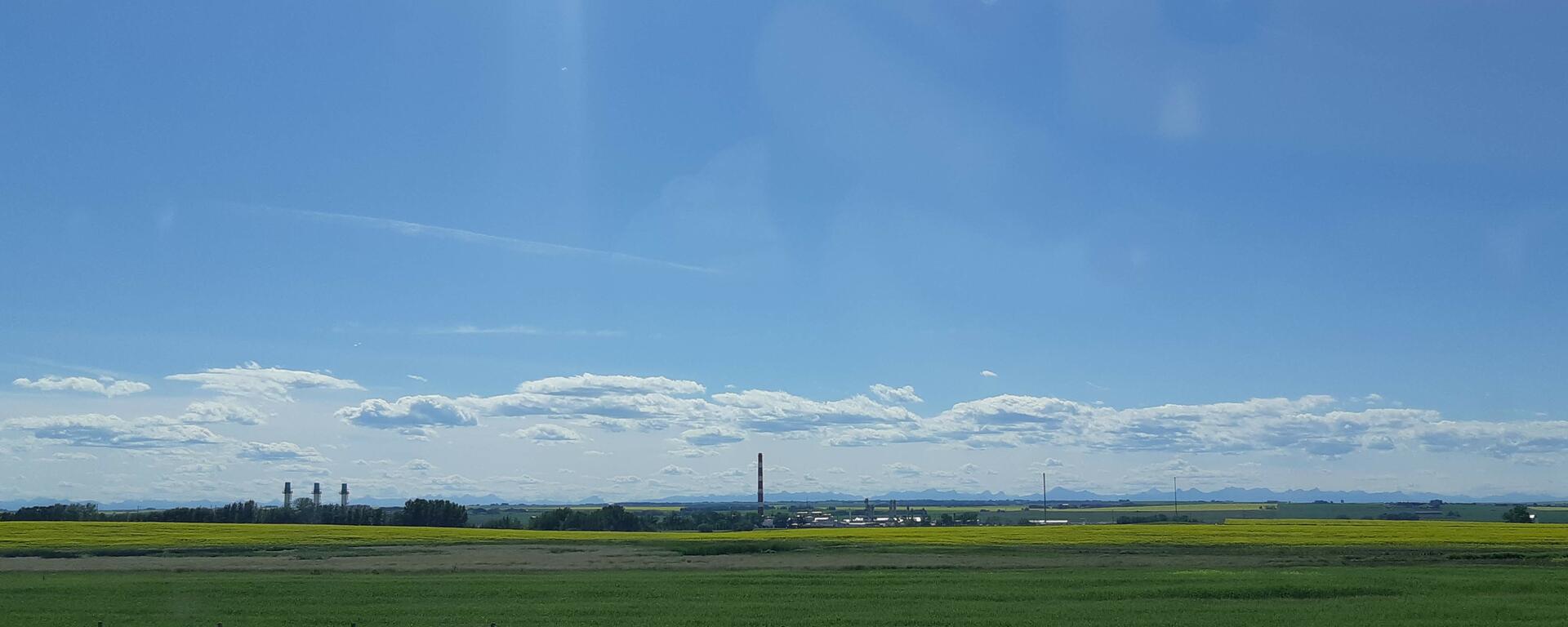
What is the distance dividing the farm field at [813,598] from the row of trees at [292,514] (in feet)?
285

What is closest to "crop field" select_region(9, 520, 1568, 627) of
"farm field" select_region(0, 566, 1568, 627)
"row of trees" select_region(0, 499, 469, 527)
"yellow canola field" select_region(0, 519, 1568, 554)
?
"farm field" select_region(0, 566, 1568, 627)

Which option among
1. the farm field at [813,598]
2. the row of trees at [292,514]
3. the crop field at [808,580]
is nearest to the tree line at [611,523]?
the row of trees at [292,514]

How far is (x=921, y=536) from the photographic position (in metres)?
77.6

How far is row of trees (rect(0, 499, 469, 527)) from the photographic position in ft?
413

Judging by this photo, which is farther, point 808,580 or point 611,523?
point 611,523

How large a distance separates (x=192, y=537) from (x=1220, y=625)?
68070 mm

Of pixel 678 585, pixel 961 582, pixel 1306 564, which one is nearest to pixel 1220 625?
pixel 961 582

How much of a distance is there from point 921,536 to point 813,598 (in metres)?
43.2

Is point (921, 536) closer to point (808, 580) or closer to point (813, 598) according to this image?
point (808, 580)

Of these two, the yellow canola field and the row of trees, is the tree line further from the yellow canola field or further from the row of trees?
the yellow canola field

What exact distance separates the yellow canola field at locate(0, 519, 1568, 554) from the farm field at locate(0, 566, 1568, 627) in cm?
2049

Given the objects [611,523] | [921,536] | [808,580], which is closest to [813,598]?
[808,580]

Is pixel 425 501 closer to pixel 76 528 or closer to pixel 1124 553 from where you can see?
pixel 76 528

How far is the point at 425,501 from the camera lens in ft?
453
